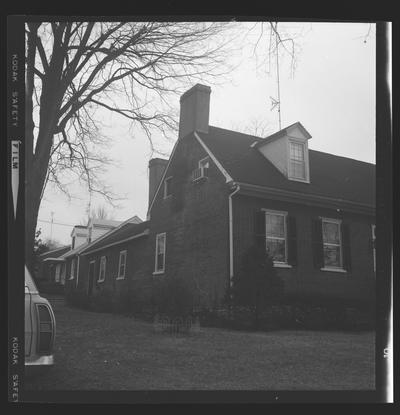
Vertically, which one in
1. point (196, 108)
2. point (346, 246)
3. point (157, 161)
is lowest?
point (346, 246)

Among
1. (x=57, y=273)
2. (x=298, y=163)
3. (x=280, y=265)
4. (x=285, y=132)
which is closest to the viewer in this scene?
(x=57, y=273)

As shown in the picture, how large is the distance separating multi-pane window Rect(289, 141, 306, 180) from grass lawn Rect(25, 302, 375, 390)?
2.19 meters

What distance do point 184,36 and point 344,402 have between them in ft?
14.4

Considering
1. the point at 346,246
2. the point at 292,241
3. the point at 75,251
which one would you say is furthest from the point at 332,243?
the point at 75,251

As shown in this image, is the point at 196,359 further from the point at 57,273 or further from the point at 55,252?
the point at 55,252

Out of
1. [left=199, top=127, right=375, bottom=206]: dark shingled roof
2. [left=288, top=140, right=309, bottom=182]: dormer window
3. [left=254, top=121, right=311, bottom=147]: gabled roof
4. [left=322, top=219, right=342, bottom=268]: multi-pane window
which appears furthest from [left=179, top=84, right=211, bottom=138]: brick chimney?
[left=322, top=219, right=342, bottom=268]: multi-pane window

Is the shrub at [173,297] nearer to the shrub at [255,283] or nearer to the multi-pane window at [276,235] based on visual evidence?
the shrub at [255,283]

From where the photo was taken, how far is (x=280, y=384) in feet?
14.9

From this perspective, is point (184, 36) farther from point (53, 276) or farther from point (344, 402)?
point (344, 402)

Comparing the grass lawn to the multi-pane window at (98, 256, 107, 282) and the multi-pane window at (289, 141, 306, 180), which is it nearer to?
the multi-pane window at (98, 256, 107, 282)

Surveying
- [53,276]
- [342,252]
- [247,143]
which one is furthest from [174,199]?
[342,252]

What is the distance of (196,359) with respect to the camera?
187 inches

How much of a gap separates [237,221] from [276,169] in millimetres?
1140

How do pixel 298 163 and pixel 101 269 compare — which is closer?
pixel 101 269
